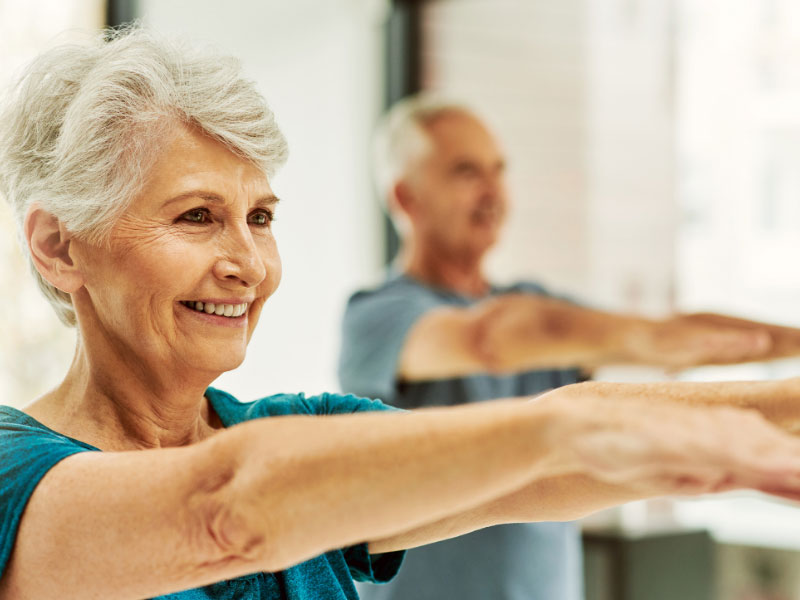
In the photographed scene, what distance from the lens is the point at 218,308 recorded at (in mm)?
774

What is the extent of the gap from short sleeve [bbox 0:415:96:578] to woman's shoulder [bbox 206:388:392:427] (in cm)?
19

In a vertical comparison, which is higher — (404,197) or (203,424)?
(404,197)

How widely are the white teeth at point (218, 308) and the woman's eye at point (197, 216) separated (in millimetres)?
65

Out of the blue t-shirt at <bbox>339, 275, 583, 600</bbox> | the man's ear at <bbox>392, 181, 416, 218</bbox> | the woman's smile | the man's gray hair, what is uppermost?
the man's gray hair

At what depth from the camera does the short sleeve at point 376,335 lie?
1.92m

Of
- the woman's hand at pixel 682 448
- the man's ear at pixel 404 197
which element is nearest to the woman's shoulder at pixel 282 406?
the woman's hand at pixel 682 448

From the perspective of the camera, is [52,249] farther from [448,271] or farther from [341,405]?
[448,271]

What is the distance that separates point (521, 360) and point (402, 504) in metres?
1.31

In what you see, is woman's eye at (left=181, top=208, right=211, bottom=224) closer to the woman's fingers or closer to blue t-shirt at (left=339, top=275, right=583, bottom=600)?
the woman's fingers

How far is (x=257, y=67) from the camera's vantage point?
2945 millimetres

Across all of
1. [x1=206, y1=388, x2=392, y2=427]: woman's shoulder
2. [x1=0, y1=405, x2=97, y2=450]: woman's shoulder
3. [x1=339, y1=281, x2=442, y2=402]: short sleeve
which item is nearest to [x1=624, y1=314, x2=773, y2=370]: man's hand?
[x1=339, y1=281, x2=442, y2=402]: short sleeve

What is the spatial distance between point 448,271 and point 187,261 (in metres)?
1.48

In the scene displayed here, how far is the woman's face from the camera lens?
75 centimetres

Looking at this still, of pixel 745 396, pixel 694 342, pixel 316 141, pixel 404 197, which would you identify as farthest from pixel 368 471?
pixel 316 141
